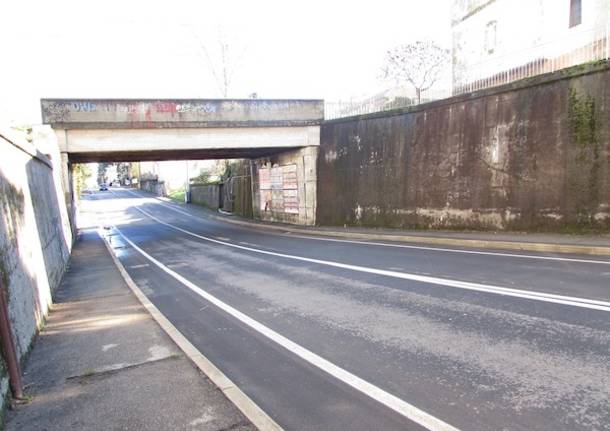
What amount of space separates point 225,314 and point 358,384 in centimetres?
351

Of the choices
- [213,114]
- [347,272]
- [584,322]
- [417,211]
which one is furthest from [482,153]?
[213,114]

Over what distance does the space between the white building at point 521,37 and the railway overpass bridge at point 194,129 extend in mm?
8416

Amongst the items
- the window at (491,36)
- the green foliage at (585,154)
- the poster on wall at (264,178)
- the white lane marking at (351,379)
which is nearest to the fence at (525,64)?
the green foliage at (585,154)

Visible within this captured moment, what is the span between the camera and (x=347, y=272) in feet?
32.6

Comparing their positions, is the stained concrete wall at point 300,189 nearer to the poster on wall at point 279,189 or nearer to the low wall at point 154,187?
the poster on wall at point 279,189

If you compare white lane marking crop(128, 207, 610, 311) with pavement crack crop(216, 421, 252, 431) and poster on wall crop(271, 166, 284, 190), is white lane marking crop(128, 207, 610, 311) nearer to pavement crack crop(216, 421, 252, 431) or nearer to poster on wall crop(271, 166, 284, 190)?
pavement crack crop(216, 421, 252, 431)

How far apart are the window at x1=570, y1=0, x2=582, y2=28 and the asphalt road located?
53.0 feet

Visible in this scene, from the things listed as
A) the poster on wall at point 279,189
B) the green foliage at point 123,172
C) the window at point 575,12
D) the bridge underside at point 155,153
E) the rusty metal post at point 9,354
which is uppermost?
the window at point 575,12

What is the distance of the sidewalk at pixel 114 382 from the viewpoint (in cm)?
372

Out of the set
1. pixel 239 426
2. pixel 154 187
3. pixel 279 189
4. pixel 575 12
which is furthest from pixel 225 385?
pixel 154 187

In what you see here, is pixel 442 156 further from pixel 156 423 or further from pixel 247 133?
pixel 156 423

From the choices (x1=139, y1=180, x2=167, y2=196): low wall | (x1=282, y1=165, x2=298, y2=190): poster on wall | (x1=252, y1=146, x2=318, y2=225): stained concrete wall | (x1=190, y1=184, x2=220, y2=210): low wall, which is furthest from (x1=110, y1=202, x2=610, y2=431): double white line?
(x1=139, y1=180, x2=167, y2=196): low wall

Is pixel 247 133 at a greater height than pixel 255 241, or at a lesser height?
greater

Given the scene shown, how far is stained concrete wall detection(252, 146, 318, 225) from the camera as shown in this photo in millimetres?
24250
